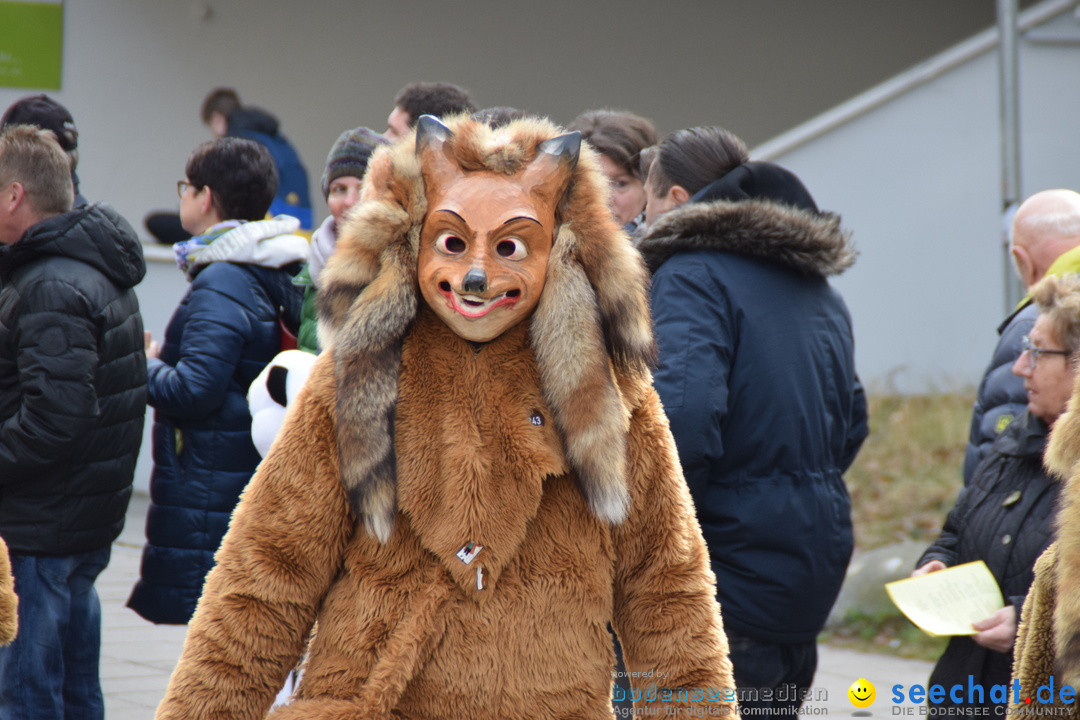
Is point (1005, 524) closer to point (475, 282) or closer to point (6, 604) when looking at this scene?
point (475, 282)

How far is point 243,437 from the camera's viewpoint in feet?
14.2

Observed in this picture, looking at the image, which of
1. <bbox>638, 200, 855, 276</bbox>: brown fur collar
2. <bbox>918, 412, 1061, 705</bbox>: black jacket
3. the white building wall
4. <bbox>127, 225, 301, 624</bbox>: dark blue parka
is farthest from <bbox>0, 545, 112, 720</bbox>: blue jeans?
the white building wall

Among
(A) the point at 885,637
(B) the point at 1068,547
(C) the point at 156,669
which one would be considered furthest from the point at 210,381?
(A) the point at 885,637

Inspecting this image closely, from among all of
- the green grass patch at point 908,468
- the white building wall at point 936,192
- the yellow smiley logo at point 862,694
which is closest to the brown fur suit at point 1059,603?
the yellow smiley logo at point 862,694

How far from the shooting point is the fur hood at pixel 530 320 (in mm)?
2334

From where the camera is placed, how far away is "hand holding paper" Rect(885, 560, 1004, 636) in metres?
3.28

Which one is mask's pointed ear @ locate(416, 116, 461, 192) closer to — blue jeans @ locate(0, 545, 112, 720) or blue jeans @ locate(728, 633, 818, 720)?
blue jeans @ locate(728, 633, 818, 720)

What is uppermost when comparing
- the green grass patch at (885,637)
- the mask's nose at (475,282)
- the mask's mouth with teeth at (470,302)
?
the mask's nose at (475,282)

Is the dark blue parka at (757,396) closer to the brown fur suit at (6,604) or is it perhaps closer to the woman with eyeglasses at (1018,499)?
the woman with eyeglasses at (1018,499)

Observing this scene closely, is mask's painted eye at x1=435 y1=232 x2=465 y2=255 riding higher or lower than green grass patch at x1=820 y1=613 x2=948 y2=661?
higher

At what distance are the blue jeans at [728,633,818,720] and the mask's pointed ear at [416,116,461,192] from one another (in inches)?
61.6

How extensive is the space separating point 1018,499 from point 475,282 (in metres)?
1.77

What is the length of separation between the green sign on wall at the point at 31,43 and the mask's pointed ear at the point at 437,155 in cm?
979

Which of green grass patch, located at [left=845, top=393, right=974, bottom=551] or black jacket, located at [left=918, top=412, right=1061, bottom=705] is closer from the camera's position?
black jacket, located at [left=918, top=412, right=1061, bottom=705]
